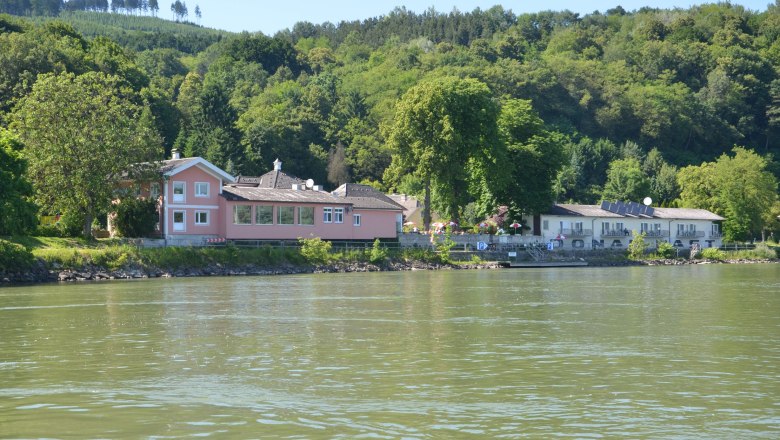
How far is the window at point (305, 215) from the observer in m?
62.1

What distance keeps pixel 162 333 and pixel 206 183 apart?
124 ft

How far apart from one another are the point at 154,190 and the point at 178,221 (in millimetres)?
2359

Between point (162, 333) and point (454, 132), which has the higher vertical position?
point (454, 132)

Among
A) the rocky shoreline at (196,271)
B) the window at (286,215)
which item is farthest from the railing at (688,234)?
the window at (286,215)

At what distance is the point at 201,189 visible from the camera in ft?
194

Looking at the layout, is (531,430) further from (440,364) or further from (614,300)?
(614,300)

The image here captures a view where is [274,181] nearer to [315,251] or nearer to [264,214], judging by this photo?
[264,214]

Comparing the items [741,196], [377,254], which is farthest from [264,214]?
[741,196]

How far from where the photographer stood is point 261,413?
42.8ft

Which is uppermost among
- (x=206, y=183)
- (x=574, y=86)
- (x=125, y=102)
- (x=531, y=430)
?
(x=574, y=86)

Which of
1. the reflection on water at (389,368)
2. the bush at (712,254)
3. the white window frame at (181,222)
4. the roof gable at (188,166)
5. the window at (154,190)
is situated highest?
the roof gable at (188,166)

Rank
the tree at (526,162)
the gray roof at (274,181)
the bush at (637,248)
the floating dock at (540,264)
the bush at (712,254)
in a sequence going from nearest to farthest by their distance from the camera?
the floating dock at (540,264) < the tree at (526,162) < the bush at (637,248) < the bush at (712,254) < the gray roof at (274,181)

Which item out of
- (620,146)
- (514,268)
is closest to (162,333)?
(514,268)

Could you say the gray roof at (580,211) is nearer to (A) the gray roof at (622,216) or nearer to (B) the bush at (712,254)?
(A) the gray roof at (622,216)
